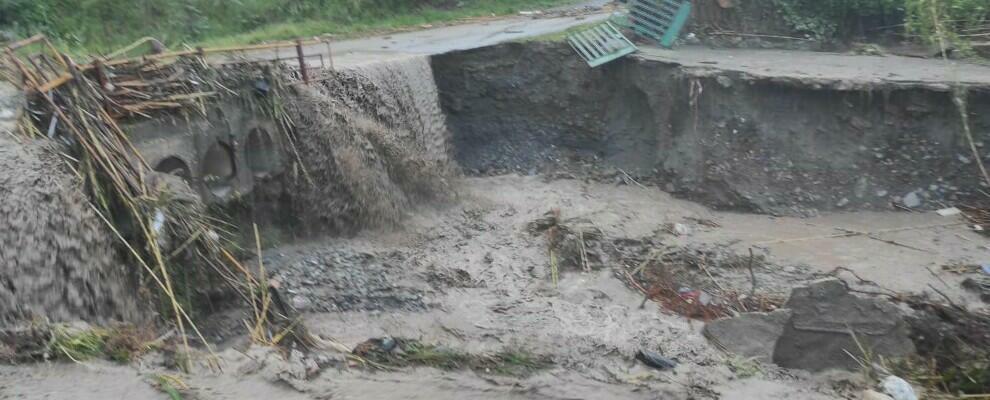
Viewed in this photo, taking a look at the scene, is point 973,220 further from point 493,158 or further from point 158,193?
point 158,193

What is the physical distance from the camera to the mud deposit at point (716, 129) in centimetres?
847

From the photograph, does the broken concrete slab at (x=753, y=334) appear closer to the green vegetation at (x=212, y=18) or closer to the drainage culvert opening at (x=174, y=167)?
the drainage culvert opening at (x=174, y=167)

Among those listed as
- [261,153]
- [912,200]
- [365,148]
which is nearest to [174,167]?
[261,153]

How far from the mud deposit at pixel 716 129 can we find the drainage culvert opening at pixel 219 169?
3.50 metres

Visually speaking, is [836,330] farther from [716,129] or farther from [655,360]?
[716,129]

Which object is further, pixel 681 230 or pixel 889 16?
pixel 889 16

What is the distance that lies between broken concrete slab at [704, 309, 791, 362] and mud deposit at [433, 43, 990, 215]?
122 inches

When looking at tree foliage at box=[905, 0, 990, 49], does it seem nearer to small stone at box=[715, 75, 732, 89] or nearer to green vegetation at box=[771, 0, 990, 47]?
green vegetation at box=[771, 0, 990, 47]

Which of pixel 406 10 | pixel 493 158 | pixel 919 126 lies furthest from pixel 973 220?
pixel 406 10

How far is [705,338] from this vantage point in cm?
609

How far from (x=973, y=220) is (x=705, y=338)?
132 inches

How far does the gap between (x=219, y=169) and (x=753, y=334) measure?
3.95 metres

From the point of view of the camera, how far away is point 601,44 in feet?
33.2

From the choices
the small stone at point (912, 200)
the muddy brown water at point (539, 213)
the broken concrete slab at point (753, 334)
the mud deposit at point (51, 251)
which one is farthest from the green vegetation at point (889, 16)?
the mud deposit at point (51, 251)
